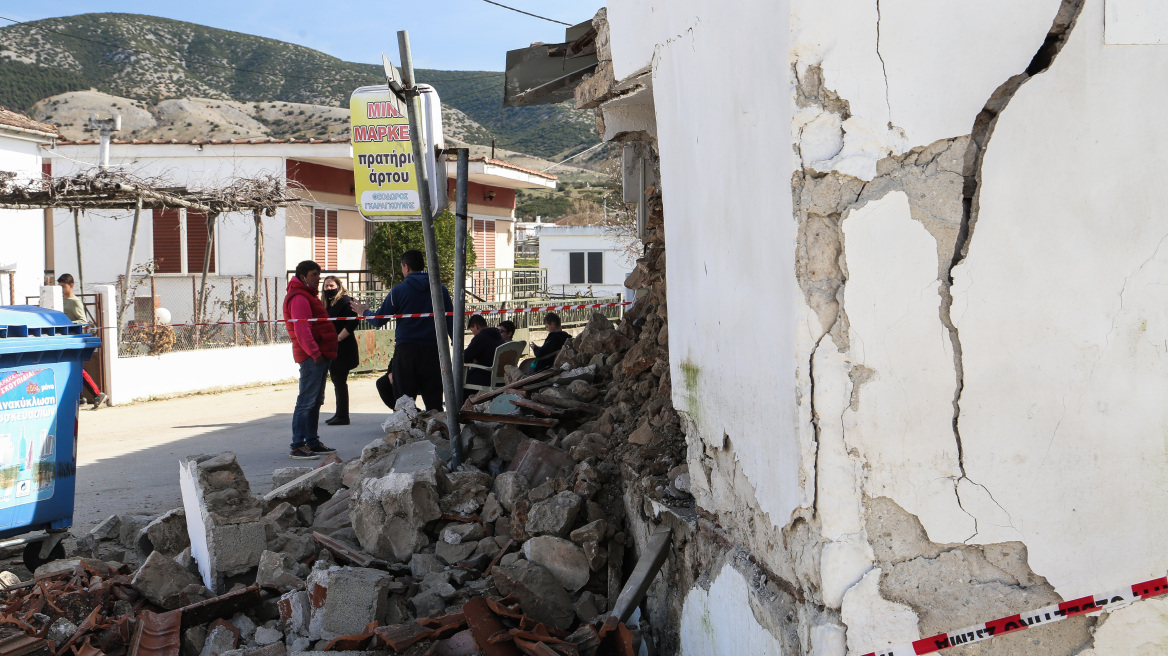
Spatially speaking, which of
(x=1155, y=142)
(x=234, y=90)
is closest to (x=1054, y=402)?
(x=1155, y=142)

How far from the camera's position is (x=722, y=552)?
291 cm

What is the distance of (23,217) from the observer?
18.8 m

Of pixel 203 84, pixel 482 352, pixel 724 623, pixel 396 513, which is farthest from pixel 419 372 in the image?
pixel 203 84

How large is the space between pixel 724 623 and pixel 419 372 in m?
5.30

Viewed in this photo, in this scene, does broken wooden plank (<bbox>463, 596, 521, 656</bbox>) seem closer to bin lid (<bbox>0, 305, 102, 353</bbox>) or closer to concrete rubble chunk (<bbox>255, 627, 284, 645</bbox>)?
concrete rubble chunk (<bbox>255, 627, 284, 645</bbox>)

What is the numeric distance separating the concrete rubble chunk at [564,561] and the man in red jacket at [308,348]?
4.41 metres

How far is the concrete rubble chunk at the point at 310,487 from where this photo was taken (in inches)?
206

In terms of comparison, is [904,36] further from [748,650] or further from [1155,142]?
[748,650]

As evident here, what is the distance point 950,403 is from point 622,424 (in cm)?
A: 250

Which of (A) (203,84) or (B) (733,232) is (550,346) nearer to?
(B) (733,232)

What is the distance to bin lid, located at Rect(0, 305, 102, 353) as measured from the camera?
472 cm

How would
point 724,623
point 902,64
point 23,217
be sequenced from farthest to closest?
point 23,217, point 724,623, point 902,64

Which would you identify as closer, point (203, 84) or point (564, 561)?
point (564, 561)

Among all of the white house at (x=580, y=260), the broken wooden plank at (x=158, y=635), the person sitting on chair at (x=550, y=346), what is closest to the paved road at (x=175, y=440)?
the person sitting on chair at (x=550, y=346)
